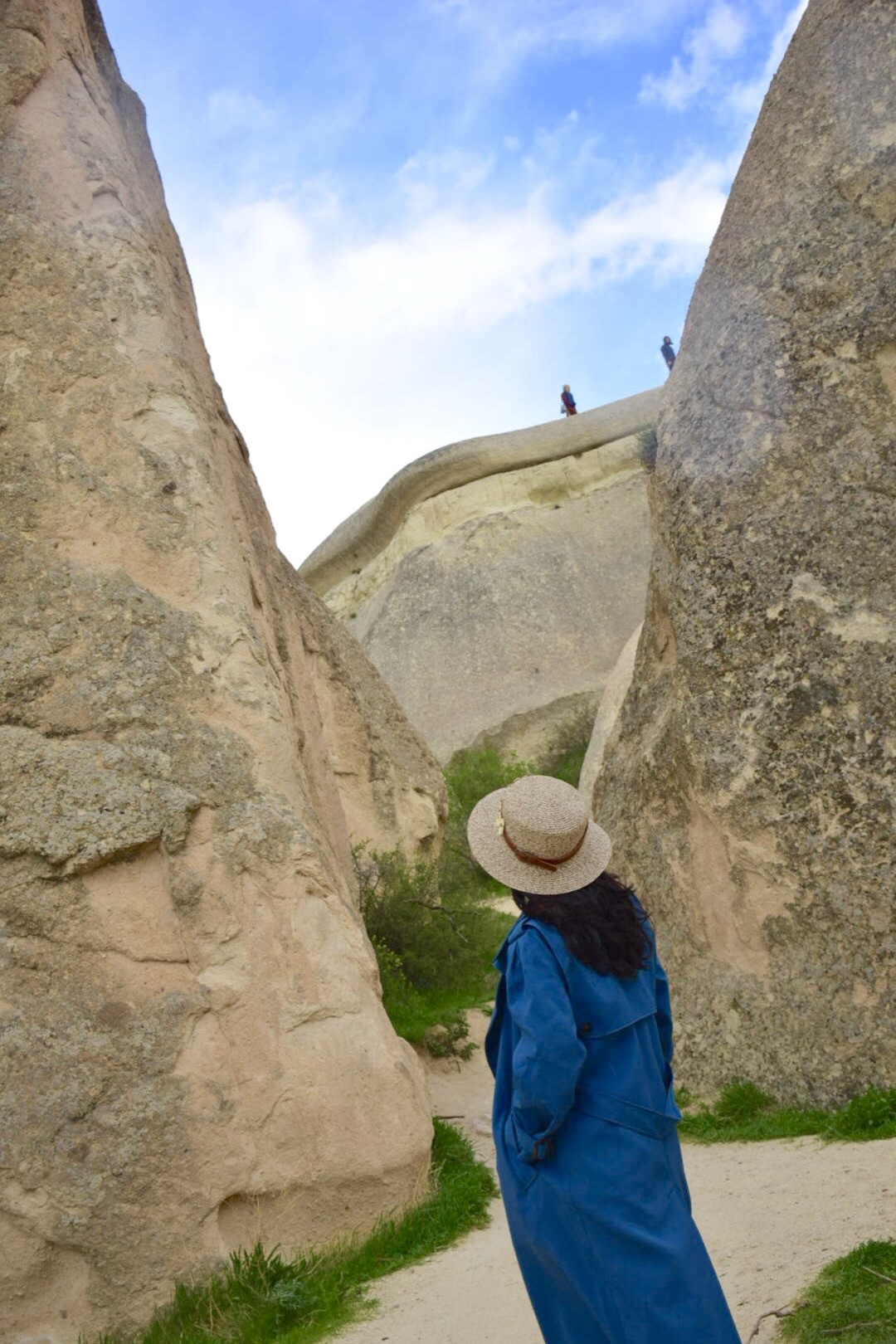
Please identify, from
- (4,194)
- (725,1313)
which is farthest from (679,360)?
(725,1313)

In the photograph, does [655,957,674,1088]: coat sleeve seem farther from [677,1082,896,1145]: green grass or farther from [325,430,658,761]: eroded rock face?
[325,430,658,761]: eroded rock face

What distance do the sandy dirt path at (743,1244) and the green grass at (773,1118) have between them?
A: 93mm

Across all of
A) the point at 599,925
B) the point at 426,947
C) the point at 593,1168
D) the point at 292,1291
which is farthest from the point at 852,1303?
the point at 426,947

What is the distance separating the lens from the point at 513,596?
1881 centimetres

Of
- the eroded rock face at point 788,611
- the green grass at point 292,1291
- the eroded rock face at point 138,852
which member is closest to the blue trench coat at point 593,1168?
the green grass at point 292,1291

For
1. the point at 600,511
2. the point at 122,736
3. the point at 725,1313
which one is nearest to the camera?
the point at 725,1313

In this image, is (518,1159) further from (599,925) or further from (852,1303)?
(852,1303)

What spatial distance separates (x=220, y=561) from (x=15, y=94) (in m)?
2.41

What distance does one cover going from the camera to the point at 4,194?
510 centimetres

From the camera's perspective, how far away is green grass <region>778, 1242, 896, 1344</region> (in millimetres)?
2549

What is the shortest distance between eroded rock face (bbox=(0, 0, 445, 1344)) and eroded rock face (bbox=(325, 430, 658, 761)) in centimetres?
1203

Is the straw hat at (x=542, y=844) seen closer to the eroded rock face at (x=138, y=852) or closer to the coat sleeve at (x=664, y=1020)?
the coat sleeve at (x=664, y=1020)

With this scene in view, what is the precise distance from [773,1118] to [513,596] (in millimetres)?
14443

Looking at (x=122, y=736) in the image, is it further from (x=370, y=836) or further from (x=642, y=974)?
(x=370, y=836)
